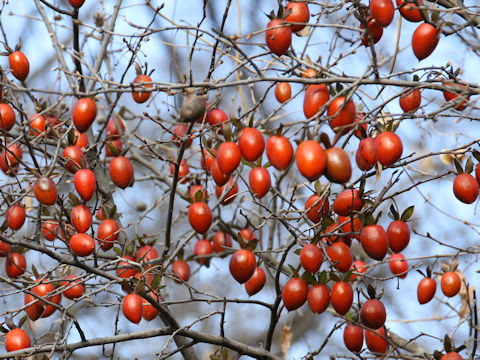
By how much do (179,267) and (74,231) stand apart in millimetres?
828

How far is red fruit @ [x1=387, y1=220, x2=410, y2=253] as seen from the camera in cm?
254

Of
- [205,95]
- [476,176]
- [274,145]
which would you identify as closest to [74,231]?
[205,95]

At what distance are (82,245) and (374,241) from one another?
1.18 meters

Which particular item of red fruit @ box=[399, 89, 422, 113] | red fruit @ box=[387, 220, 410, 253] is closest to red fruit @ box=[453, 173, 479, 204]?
red fruit @ box=[387, 220, 410, 253]

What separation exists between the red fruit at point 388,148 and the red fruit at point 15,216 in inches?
64.3

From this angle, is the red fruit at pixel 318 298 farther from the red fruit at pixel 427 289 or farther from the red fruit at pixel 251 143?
the red fruit at pixel 427 289

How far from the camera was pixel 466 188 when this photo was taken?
2.56 m

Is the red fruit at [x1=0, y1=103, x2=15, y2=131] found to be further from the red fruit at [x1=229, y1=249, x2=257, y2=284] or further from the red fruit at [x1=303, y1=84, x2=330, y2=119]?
the red fruit at [x1=303, y1=84, x2=330, y2=119]

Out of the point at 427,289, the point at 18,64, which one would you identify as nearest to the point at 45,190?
the point at 18,64

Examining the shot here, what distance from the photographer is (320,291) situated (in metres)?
2.46

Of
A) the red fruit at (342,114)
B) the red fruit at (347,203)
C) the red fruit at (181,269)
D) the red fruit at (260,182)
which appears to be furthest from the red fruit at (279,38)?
the red fruit at (181,269)

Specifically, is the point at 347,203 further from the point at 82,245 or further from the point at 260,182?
the point at 82,245

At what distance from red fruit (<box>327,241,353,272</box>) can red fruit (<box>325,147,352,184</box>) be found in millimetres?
653

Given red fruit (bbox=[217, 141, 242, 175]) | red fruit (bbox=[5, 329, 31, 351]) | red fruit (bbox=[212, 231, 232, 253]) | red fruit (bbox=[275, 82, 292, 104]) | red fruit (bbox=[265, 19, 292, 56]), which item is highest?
red fruit (bbox=[275, 82, 292, 104])
